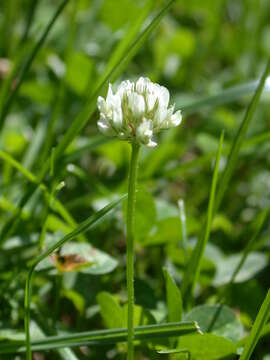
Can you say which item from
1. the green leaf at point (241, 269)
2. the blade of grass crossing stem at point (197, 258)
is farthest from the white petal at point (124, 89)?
the green leaf at point (241, 269)

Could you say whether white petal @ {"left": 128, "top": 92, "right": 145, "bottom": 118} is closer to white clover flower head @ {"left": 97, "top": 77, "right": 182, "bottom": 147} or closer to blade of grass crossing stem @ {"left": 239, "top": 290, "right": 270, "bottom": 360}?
white clover flower head @ {"left": 97, "top": 77, "right": 182, "bottom": 147}

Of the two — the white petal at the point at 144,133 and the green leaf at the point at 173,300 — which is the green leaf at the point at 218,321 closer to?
the green leaf at the point at 173,300

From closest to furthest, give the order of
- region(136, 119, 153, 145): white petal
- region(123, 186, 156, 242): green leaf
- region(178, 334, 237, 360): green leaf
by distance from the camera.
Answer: region(136, 119, 153, 145): white petal
region(178, 334, 237, 360): green leaf
region(123, 186, 156, 242): green leaf

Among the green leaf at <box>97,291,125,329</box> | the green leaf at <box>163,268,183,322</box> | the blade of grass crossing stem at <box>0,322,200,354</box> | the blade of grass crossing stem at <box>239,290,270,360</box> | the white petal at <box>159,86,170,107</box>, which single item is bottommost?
the blade of grass crossing stem at <box>239,290,270,360</box>

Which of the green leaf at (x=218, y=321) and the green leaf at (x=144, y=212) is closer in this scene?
the green leaf at (x=218, y=321)

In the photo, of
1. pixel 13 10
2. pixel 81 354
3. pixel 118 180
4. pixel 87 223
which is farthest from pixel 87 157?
pixel 87 223

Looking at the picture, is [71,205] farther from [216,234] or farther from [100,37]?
[100,37]

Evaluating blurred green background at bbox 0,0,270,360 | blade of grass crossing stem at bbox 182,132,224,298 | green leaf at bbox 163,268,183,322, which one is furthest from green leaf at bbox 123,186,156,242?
green leaf at bbox 163,268,183,322
